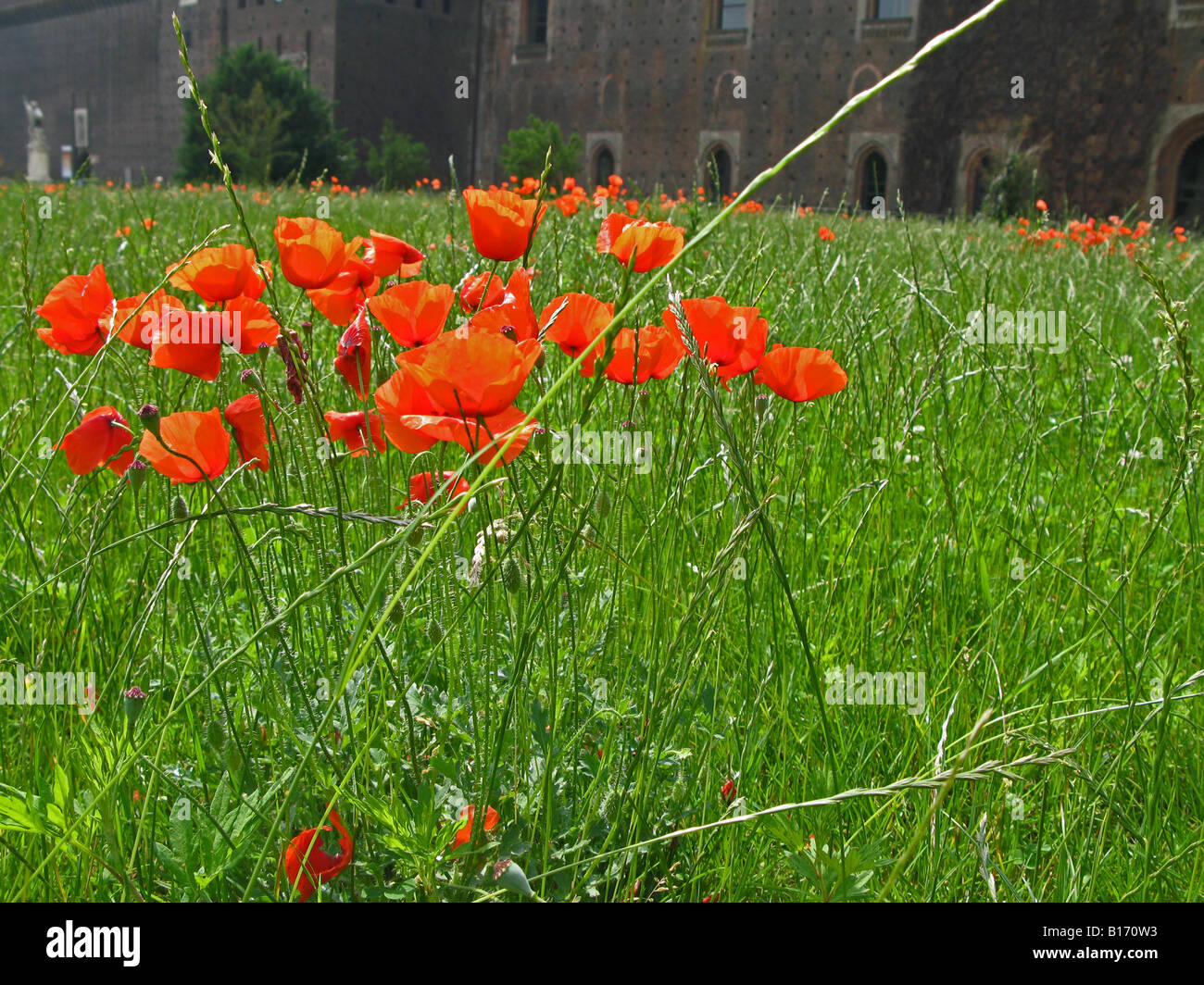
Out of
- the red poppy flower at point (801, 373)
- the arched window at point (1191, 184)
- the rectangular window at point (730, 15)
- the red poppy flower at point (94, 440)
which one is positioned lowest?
the red poppy flower at point (94, 440)

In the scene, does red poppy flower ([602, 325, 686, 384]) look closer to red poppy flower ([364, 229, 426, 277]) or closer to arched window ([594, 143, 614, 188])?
red poppy flower ([364, 229, 426, 277])

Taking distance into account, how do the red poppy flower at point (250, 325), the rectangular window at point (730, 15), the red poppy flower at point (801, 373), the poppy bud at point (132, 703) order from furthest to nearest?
the rectangular window at point (730, 15) < the red poppy flower at point (801, 373) < the red poppy flower at point (250, 325) < the poppy bud at point (132, 703)

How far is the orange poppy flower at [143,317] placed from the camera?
1.01m

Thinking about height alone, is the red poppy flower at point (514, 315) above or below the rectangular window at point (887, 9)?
below

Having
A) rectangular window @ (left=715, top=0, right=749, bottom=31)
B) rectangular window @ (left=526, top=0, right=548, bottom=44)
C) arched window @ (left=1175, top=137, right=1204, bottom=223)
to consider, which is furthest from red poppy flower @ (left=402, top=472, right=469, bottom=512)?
rectangular window @ (left=526, top=0, right=548, bottom=44)

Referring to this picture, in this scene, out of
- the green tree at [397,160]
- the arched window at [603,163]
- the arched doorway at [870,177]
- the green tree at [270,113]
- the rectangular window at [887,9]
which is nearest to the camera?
the green tree at [270,113]

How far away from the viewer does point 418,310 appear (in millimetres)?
975

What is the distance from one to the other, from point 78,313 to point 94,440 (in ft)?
0.93

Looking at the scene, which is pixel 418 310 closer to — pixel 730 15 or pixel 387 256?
pixel 387 256

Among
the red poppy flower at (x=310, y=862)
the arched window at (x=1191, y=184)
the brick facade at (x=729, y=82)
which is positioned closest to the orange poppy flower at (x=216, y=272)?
the red poppy flower at (x=310, y=862)

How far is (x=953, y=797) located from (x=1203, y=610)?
0.69m

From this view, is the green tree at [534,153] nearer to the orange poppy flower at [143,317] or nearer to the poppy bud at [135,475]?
the orange poppy flower at [143,317]

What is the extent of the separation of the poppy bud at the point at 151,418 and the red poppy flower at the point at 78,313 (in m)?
0.35

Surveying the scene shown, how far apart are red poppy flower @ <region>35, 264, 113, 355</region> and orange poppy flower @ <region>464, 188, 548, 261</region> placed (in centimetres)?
49
